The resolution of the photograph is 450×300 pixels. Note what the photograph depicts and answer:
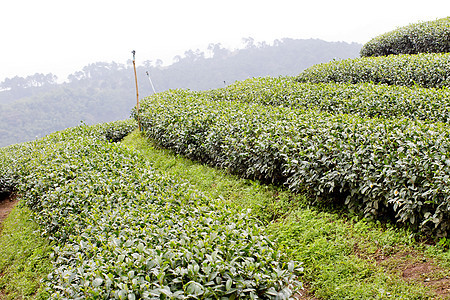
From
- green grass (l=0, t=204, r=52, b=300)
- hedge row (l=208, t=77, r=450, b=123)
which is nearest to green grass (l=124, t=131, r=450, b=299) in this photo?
hedge row (l=208, t=77, r=450, b=123)

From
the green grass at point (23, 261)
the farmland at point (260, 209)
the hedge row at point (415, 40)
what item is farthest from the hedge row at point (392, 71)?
the green grass at point (23, 261)

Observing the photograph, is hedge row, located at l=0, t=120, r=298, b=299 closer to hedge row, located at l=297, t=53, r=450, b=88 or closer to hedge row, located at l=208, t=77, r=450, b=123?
hedge row, located at l=208, t=77, r=450, b=123

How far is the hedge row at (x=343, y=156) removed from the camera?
338 centimetres

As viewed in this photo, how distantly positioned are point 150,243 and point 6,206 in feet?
27.0

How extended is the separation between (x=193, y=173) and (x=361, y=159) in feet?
10.5

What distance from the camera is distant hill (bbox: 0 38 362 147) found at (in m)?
65.9

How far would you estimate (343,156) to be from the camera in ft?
13.5

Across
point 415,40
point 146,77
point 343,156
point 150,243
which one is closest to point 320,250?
point 343,156

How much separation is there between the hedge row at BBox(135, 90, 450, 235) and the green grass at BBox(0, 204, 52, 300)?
10.1 ft

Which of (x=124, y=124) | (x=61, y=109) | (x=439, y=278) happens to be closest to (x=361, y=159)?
(x=439, y=278)

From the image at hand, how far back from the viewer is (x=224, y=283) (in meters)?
2.35

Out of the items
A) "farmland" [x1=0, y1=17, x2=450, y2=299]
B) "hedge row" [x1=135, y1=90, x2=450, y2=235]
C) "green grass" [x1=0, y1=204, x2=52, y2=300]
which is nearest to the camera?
"farmland" [x1=0, y1=17, x2=450, y2=299]

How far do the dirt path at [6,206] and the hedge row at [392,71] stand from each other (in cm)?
907

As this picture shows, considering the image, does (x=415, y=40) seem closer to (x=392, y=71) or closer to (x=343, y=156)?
(x=392, y=71)
